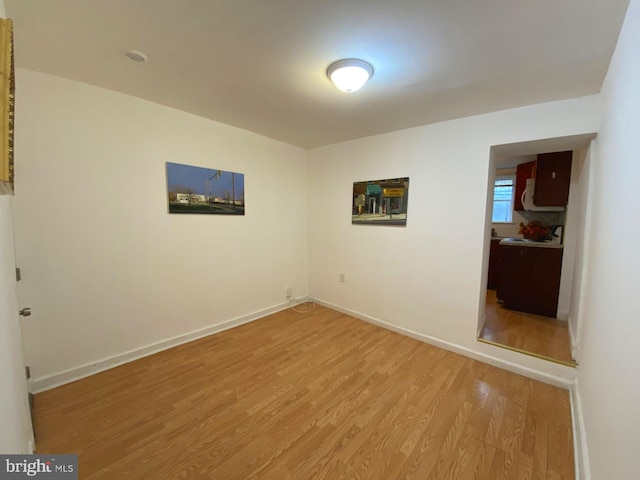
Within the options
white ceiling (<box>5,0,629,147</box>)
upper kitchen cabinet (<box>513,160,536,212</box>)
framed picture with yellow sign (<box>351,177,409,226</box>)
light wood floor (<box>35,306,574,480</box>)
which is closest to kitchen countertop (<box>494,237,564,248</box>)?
upper kitchen cabinet (<box>513,160,536,212</box>)

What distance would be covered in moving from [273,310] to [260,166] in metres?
2.01

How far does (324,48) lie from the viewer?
1532mm

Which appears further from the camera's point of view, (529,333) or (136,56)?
(529,333)

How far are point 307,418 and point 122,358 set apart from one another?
6.01 feet

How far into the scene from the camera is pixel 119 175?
2.24 meters

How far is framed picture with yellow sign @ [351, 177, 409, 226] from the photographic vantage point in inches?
117

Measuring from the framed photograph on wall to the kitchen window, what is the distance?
5.12 metres

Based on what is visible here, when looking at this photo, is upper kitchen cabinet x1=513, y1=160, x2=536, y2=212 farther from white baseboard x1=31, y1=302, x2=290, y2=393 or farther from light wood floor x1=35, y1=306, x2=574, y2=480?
white baseboard x1=31, y1=302, x2=290, y2=393

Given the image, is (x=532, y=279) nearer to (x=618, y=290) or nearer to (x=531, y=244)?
(x=531, y=244)

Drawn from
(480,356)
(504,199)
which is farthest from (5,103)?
(504,199)

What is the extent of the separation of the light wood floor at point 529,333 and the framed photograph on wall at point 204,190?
125 inches

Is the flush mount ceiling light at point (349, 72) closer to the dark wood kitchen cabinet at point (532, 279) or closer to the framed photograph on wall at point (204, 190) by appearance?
the framed photograph on wall at point (204, 190)

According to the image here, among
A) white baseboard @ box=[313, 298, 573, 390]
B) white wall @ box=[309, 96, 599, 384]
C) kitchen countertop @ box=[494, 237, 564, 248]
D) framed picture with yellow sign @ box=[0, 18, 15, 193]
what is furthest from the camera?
kitchen countertop @ box=[494, 237, 564, 248]

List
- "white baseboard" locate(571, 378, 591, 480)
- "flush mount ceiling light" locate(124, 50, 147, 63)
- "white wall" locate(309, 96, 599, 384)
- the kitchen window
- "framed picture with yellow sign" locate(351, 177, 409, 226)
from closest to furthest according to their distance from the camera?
"white baseboard" locate(571, 378, 591, 480) → "flush mount ceiling light" locate(124, 50, 147, 63) → "white wall" locate(309, 96, 599, 384) → "framed picture with yellow sign" locate(351, 177, 409, 226) → the kitchen window
